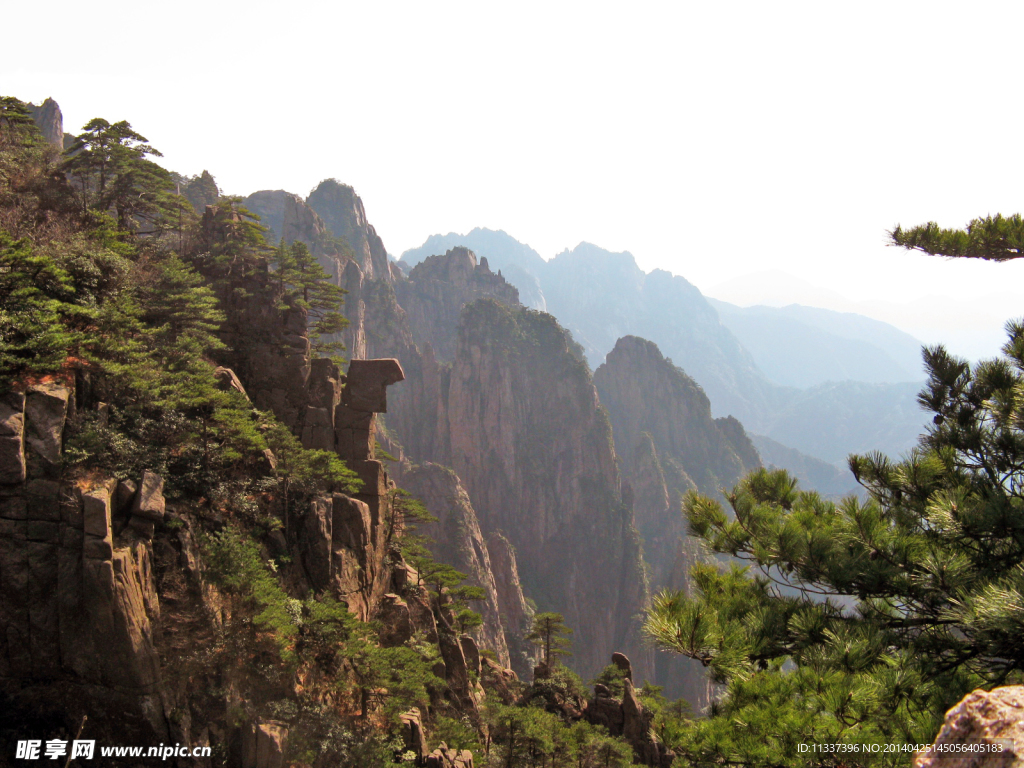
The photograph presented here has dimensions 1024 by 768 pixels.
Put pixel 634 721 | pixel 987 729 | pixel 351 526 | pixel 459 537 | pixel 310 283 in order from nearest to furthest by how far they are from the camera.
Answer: pixel 987 729, pixel 351 526, pixel 634 721, pixel 310 283, pixel 459 537

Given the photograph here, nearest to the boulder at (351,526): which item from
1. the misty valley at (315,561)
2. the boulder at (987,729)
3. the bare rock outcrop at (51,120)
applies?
the misty valley at (315,561)

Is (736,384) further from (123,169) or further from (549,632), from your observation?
(123,169)

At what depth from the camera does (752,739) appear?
14.6 feet

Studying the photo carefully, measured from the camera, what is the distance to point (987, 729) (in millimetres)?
2016

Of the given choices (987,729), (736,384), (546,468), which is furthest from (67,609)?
(736,384)

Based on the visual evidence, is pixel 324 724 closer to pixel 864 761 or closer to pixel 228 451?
pixel 228 451

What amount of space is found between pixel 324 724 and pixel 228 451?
22.6 feet

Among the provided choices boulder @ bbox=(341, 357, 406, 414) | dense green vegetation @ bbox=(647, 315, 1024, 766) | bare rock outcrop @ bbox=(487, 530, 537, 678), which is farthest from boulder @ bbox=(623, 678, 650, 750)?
bare rock outcrop @ bbox=(487, 530, 537, 678)

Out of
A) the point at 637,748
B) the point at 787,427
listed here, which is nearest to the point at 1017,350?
the point at 637,748

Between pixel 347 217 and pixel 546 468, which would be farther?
pixel 347 217

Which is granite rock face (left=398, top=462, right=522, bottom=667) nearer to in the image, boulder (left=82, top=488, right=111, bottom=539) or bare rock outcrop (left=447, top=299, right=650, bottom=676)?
bare rock outcrop (left=447, top=299, right=650, bottom=676)

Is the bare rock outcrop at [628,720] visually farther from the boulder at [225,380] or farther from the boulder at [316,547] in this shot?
the boulder at [225,380]

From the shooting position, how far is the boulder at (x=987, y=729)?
6.29 ft

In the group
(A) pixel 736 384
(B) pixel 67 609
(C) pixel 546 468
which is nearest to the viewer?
(B) pixel 67 609
